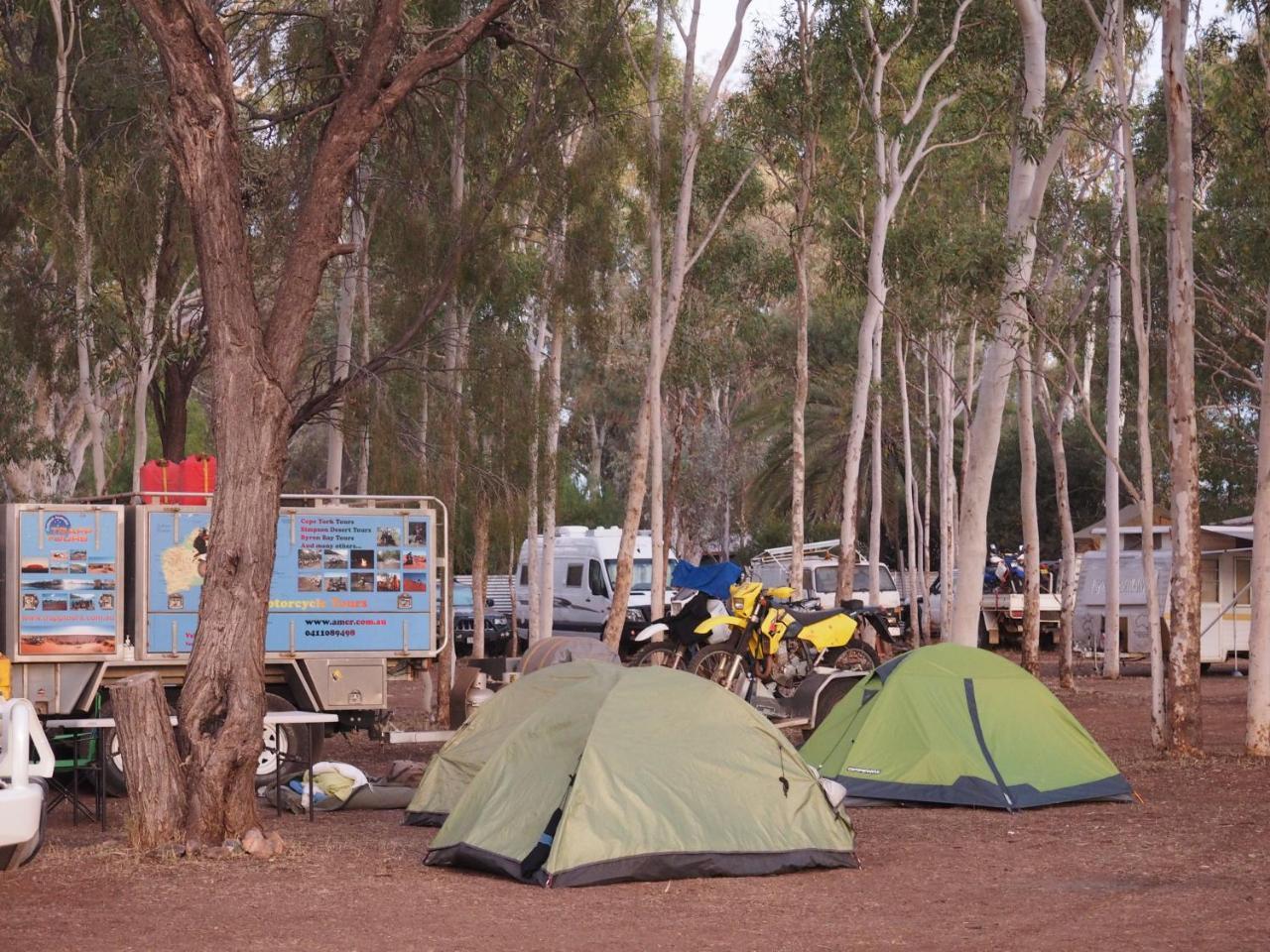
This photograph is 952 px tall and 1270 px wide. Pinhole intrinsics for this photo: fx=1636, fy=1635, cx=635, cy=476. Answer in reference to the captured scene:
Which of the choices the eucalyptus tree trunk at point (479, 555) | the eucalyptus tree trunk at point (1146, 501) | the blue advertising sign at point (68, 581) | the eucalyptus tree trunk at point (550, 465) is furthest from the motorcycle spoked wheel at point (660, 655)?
the blue advertising sign at point (68, 581)

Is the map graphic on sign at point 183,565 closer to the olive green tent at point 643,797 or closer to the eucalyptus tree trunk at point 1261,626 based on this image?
the olive green tent at point 643,797

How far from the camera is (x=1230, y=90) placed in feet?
58.9

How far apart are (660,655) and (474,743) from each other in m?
6.39

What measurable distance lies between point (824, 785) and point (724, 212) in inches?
656

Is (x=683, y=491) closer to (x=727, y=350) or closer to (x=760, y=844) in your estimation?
(x=727, y=350)

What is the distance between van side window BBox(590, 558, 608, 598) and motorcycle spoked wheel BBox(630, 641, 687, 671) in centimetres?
1545

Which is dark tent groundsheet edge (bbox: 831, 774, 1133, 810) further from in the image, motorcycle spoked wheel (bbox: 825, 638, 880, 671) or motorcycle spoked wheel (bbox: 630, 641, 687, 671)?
motorcycle spoked wheel (bbox: 630, 641, 687, 671)

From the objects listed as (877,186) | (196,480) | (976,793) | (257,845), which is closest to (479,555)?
(877,186)

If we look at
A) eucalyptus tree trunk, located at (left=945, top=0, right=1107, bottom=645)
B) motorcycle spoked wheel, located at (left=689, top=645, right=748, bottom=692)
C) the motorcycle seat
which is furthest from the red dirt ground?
eucalyptus tree trunk, located at (left=945, top=0, right=1107, bottom=645)

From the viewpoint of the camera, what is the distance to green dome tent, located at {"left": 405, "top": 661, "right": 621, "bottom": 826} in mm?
10852

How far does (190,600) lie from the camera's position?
1266cm

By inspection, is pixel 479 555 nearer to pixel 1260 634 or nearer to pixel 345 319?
pixel 345 319

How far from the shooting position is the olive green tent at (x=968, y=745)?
11.3 meters

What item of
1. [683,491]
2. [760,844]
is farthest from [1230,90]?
[683,491]
